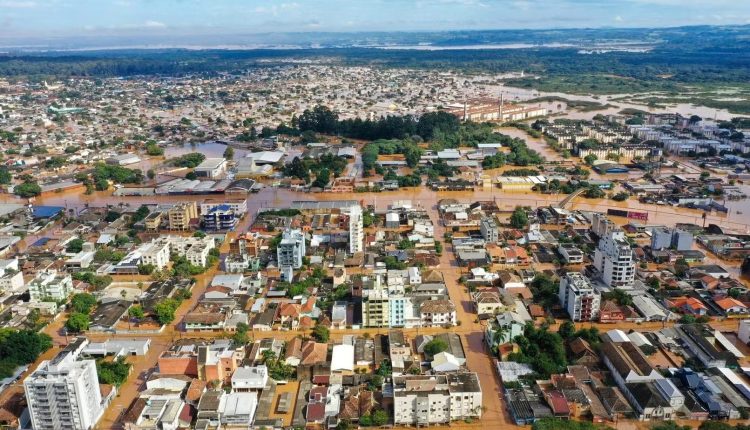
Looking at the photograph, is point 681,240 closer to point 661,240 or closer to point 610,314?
point 661,240

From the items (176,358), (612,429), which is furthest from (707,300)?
(176,358)

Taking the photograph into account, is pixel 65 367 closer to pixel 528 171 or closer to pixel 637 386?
pixel 637 386

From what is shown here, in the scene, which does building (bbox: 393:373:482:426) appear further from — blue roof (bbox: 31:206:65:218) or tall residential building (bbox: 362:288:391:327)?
blue roof (bbox: 31:206:65:218)

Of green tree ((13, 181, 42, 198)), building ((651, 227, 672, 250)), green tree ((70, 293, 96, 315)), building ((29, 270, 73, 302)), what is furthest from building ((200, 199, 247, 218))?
building ((651, 227, 672, 250))

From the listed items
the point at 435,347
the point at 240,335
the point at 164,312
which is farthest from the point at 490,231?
the point at 164,312

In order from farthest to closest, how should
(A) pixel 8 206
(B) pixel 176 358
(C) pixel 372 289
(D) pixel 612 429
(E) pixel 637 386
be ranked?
1. (A) pixel 8 206
2. (C) pixel 372 289
3. (B) pixel 176 358
4. (E) pixel 637 386
5. (D) pixel 612 429
